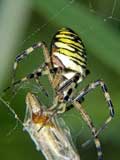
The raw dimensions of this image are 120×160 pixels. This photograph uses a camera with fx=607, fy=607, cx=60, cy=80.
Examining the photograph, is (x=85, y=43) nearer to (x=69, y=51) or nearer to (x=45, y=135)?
(x=69, y=51)

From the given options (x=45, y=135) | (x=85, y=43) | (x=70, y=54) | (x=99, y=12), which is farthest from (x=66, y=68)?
(x=99, y=12)

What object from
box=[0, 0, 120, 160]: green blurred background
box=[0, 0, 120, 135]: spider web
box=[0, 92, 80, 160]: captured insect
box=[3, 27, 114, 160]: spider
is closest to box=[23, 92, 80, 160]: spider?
box=[0, 92, 80, 160]: captured insect

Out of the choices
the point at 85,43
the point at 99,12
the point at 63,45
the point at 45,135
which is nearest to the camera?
the point at 45,135

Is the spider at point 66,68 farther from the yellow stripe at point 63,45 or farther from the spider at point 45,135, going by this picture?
the spider at point 45,135

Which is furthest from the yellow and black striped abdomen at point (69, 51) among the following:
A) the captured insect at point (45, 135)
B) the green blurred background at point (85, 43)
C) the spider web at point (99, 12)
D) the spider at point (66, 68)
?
the spider web at point (99, 12)

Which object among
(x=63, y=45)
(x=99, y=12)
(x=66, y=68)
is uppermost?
(x=63, y=45)

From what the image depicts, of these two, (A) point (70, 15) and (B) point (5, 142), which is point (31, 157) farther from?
(A) point (70, 15)

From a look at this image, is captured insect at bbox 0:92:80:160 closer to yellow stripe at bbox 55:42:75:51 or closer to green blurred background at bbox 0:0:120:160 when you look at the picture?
yellow stripe at bbox 55:42:75:51
